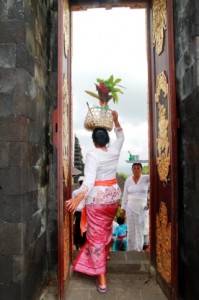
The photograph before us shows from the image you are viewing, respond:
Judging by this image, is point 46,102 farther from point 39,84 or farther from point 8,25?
point 8,25

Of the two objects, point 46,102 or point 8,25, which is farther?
point 46,102

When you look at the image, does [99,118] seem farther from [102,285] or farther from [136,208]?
[136,208]

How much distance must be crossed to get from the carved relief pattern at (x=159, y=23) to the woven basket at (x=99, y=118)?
98 centimetres

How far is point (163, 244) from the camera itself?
3.42 meters

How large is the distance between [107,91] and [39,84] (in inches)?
37.4

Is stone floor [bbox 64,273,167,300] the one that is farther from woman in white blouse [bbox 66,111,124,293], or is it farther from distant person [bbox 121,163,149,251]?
distant person [bbox 121,163,149,251]

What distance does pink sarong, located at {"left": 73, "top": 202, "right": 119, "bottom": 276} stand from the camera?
3529 millimetres

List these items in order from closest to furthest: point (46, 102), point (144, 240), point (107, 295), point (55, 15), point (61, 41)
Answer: point (61, 41) → point (107, 295) → point (46, 102) → point (55, 15) → point (144, 240)

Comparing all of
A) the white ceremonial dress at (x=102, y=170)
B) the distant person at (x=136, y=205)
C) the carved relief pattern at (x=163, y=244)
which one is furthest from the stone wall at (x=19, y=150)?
the distant person at (x=136, y=205)

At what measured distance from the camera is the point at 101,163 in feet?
11.7

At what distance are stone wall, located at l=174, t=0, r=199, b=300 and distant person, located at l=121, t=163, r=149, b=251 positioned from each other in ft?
7.14

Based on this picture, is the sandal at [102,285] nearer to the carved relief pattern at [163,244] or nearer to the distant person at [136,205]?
the carved relief pattern at [163,244]

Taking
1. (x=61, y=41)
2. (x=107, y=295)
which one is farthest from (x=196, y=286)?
(x=61, y=41)

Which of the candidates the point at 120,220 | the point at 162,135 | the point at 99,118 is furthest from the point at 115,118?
the point at 120,220
